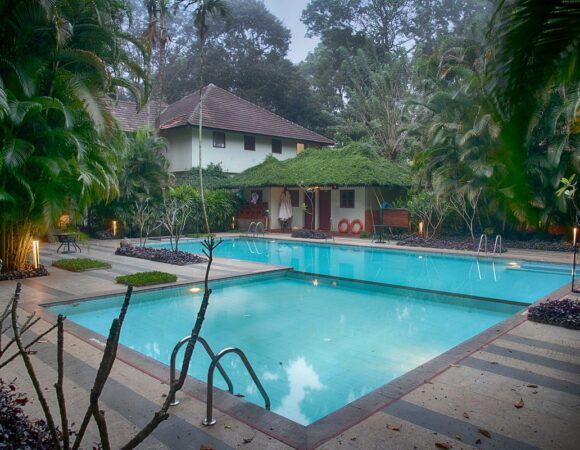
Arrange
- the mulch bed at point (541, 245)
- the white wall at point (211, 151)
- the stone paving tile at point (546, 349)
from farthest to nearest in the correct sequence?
the white wall at point (211, 151) < the mulch bed at point (541, 245) < the stone paving tile at point (546, 349)

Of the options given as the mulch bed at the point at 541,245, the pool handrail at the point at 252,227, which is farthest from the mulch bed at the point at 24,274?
the mulch bed at the point at 541,245

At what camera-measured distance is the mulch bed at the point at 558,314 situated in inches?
234

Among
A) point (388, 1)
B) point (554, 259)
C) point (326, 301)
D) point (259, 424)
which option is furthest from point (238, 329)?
point (388, 1)

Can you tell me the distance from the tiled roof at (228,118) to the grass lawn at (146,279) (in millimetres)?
14029

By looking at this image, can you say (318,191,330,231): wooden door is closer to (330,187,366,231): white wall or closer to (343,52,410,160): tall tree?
(330,187,366,231): white wall

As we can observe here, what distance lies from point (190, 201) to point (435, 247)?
10686 mm

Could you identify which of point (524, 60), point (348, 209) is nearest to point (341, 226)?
point (348, 209)

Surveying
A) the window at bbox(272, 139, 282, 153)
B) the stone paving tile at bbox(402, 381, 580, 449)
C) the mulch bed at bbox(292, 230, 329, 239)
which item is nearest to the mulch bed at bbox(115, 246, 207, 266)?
the mulch bed at bbox(292, 230, 329, 239)

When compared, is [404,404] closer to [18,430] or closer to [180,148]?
[18,430]

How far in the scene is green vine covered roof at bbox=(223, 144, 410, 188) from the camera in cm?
1916

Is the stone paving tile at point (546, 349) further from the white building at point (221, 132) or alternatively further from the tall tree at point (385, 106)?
Result: the tall tree at point (385, 106)

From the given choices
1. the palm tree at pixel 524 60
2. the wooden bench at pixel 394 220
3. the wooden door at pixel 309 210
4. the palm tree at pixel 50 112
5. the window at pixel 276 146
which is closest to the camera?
the palm tree at pixel 524 60

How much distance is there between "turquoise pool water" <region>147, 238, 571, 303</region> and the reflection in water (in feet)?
15.8

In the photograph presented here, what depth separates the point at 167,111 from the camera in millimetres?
26734
